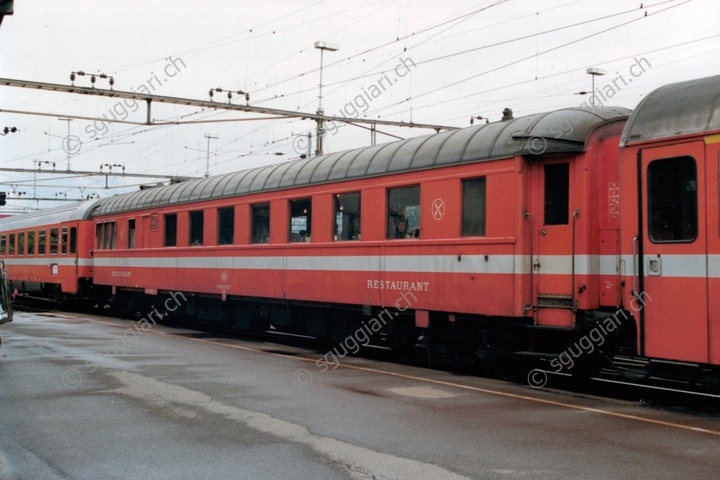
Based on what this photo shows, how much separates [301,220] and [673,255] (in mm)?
8265

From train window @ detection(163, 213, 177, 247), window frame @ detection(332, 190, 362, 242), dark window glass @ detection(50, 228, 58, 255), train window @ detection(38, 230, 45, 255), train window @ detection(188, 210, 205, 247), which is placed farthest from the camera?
train window @ detection(38, 230, 45, 255)

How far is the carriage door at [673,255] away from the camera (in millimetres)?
8461

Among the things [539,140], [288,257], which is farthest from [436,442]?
[288,257]

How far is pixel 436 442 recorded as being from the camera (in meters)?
7.09

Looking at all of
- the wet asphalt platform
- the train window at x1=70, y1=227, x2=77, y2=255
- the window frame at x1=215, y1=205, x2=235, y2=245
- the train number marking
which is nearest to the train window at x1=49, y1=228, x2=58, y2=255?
the train window at x1=70, y1=227, x2=77, y2=255

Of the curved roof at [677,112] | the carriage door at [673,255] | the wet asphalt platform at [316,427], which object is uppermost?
the curved roof at [677,112]

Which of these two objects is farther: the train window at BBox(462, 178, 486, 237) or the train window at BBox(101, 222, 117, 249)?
the train window at BBox(101, 222, 117, 249)

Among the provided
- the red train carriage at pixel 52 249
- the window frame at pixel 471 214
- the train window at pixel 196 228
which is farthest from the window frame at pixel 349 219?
the red train carriage at pixel 52 249

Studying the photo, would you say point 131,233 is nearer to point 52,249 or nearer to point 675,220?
point 52,249

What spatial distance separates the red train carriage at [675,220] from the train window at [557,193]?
1.18m

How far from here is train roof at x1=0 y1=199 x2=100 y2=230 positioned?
2652 cm

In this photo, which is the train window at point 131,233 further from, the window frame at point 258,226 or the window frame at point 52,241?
the window frame at point 258,226

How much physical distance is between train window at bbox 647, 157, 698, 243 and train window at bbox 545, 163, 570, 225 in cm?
156

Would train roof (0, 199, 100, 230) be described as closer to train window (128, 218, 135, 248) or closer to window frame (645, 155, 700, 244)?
train window (128, 218, 135, 248)
